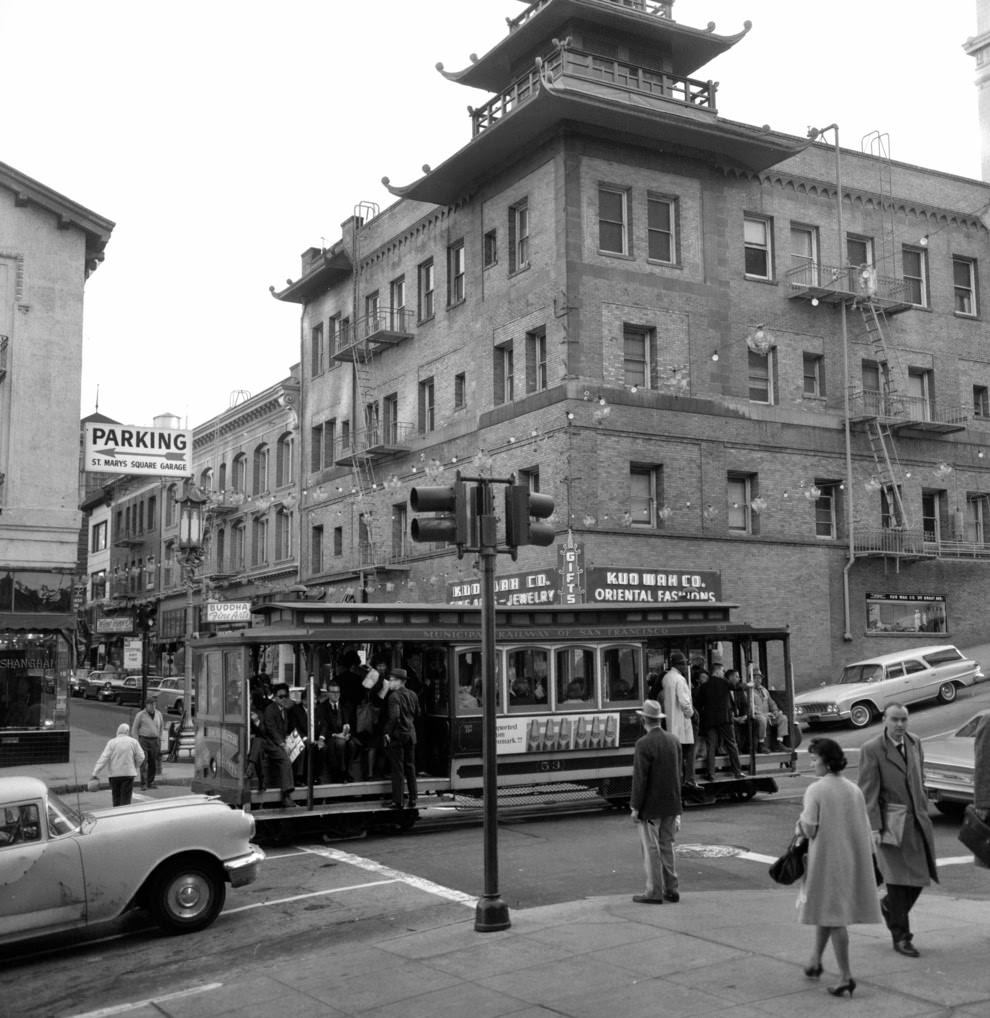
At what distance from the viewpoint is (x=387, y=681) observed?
53.2ft

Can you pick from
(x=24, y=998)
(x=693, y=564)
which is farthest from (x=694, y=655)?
(x=693, y=564)

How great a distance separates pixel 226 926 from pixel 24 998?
2.22 meters

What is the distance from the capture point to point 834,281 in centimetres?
3588

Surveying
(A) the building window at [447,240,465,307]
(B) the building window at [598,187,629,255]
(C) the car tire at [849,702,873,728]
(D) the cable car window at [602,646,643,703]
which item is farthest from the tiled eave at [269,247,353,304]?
(D) the cable car window at [602,646,643,703]

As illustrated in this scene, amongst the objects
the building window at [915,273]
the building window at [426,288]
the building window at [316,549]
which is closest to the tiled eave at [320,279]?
the building window at [426,288]

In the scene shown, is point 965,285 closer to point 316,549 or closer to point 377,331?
point 377,331

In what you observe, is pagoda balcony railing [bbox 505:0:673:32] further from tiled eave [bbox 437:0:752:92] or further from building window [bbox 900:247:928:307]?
→ building window [bbox 900:247:928:307]

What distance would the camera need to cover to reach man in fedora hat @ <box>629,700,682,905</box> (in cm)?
1089

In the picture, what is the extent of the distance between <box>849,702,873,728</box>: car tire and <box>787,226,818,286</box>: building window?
1298cm

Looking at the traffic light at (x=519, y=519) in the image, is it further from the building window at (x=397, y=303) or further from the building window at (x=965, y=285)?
the building window at (x=965, y=285)

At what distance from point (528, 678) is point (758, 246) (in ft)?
72.8

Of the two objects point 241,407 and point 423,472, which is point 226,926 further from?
point 241,407

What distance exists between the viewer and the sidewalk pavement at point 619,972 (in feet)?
25.4

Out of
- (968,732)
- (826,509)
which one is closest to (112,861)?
(968,732)
